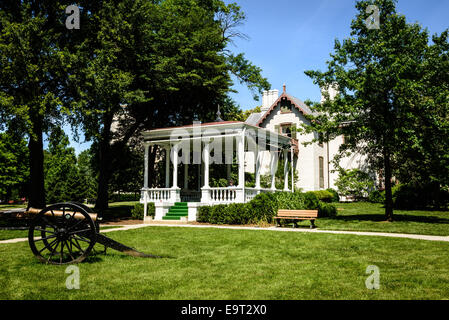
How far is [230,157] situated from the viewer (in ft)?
76.1

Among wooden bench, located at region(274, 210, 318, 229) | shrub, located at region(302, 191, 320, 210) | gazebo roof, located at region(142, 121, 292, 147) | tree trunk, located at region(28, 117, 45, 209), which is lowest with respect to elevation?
wooden bench, located at region(274, 210, 318, 229)

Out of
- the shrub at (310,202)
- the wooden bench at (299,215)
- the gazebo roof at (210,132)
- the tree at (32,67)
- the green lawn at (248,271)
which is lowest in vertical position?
the green lawn at (248,271)

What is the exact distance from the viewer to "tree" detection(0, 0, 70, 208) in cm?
1538

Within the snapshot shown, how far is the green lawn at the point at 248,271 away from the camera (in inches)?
216

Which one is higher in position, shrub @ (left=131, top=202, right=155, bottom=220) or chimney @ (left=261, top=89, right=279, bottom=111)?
chimney @ (left=261, top=89, right=279, bottom=111)

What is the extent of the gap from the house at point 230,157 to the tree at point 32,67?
5.74m

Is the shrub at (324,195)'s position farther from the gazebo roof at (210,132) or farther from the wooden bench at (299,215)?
the wooden bench at (299,215)

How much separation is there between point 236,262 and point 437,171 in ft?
38.7

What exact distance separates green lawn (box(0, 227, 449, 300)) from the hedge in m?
5.54

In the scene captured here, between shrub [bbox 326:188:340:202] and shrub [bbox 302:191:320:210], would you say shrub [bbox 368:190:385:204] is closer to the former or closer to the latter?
shrub [bbox 326:188:340:202]

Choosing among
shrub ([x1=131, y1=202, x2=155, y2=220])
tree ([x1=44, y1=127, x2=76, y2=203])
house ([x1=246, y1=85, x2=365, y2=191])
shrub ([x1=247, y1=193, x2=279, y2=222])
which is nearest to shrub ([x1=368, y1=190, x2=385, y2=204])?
house ([x1=246, y1=85, x2=365, y2=191])

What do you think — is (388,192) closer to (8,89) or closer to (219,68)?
(219,68)

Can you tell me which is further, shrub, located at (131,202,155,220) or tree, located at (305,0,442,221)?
shrub, located at (131,202,155,220)

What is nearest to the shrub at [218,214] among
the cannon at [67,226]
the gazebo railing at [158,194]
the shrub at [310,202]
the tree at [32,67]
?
the gazebo railing at [158,194]
